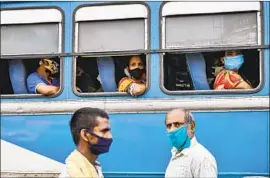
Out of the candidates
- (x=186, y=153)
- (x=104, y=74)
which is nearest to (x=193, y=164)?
(x=186, y=153)

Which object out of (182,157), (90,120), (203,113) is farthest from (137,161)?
(90,120)

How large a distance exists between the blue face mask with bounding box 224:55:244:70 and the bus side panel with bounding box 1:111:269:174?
474 mm

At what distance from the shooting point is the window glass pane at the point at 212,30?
19.5 ft

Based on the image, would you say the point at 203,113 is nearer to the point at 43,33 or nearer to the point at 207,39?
the point at 207,39

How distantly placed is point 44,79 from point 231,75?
196 cm

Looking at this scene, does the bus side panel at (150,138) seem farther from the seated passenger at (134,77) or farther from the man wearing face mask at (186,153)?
the man wearing face mask at (186,153)

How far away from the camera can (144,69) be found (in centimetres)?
619

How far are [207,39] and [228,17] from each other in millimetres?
294

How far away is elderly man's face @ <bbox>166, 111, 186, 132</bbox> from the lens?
4613 mm

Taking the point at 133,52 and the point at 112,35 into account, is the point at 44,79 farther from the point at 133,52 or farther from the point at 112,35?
the point at 133,52

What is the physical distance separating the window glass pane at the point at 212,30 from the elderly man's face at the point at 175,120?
1538 mm

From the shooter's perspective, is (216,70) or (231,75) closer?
(231,75)

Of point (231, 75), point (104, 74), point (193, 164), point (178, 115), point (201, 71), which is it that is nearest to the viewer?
point (193, 164)

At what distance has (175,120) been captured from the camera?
464cm
